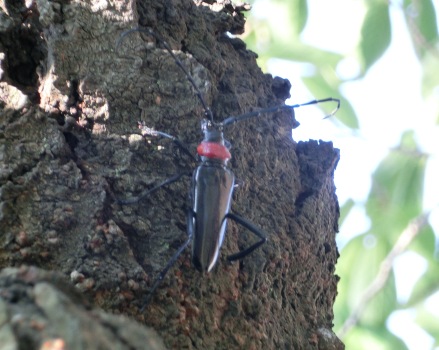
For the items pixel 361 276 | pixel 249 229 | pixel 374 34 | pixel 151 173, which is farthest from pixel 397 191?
pixel 151 173

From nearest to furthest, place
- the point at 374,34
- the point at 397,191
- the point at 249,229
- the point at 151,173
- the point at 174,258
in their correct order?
1. the point at 174,258
2. the point at 151,173
3. the point at 249,229
4. the point at 374,34
5. the point at 397,191

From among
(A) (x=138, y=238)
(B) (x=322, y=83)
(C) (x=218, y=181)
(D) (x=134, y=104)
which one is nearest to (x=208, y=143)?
(C) (x=218, y=181)

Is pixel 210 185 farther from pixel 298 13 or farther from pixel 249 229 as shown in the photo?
pixel 298 13

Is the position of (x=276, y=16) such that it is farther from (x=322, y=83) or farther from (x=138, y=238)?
(x=138, y=238)

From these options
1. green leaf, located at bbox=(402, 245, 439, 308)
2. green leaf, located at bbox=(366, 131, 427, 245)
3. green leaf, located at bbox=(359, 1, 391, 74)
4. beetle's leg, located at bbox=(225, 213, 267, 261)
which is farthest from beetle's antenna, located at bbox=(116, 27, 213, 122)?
green leaf, located at bbox=(402, 245, 439, 308)

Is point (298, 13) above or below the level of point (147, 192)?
above

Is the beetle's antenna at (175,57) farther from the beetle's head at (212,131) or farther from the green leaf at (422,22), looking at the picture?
the green leaf at (422,22)

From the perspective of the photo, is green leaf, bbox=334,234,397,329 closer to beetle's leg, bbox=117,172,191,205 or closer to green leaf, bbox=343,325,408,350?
green leaf, bbox=343,325,408,350
